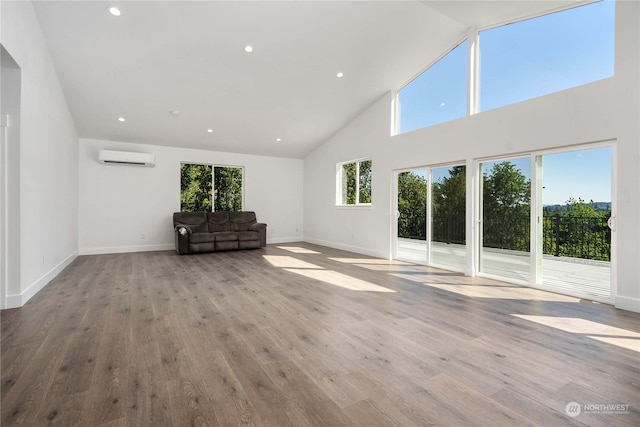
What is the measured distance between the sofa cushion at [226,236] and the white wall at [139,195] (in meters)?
1.41

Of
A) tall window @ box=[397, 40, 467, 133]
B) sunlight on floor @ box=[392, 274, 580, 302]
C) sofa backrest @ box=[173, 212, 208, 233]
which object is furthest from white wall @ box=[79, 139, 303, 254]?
sunlight on floor @ box=[392, 274, 580, 302]

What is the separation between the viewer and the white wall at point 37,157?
3.06m

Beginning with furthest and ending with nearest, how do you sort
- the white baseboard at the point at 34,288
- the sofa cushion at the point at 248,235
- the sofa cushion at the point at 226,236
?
the sofa cushion at the point at 248,235, the sofa cushion at the point at 226,236, the white baseboard at the point at 34,288

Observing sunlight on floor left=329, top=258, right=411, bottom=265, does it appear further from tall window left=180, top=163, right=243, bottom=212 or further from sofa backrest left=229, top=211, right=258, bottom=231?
tall window left=180, top=163, right=243, bottom=212

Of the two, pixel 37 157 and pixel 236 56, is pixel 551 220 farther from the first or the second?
pixel 37 157

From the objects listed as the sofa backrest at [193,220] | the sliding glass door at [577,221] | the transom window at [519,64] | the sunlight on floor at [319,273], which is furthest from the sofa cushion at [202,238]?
the sliding glass door at [577,221]

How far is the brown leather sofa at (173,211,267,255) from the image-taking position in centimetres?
647

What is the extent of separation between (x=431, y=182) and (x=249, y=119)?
4.01 m

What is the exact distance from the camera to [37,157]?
3588mm

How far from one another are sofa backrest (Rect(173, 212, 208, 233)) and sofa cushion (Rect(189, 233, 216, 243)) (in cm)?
57

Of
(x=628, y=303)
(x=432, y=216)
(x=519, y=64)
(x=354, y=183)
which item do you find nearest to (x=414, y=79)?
(x=519, y=64)

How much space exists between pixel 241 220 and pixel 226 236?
958 millimetres

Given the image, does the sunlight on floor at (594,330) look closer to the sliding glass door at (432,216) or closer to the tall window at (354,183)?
the sliding glass door at (432,216)

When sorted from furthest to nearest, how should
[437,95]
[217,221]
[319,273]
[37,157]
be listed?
[217,221]
[437,95]
[319,273]
[37,157]
